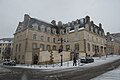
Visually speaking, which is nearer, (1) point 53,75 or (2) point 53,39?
(1) point 53,75

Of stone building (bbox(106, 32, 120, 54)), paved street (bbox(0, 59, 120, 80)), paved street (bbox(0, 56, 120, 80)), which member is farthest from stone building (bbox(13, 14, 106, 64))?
paved street (bbox(0, 59, 120, 80))

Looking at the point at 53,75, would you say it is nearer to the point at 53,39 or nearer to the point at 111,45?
→ the point at 53,39

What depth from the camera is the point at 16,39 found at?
52.4m

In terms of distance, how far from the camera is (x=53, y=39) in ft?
174

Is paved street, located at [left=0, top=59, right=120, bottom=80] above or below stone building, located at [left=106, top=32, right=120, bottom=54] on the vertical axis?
below

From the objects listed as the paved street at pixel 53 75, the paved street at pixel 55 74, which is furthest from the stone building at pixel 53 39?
the paved street at pixel 53 75

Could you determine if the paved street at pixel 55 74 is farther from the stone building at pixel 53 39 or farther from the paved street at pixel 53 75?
the stone building at pixel 53 39

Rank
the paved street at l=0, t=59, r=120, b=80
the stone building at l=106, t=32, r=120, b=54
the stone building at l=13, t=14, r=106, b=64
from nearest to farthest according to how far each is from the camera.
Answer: the paved street at l=0, t=59, r=120, b=80, the stone building at l=13, t=14, r=106, b=64, the stone building at l=106, t=32, r=120, b=54

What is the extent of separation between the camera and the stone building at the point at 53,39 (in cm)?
4355

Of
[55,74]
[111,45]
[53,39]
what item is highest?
[53,39]

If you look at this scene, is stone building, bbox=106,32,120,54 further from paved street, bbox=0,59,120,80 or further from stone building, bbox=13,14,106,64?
paved street, bbox=0,59,120,80

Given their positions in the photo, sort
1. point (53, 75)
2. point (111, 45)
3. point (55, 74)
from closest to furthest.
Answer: point (53, 75) < point (55, 74) < point (111, 45)

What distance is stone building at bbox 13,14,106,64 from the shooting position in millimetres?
43553

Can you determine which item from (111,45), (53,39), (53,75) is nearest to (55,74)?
(53,75)
